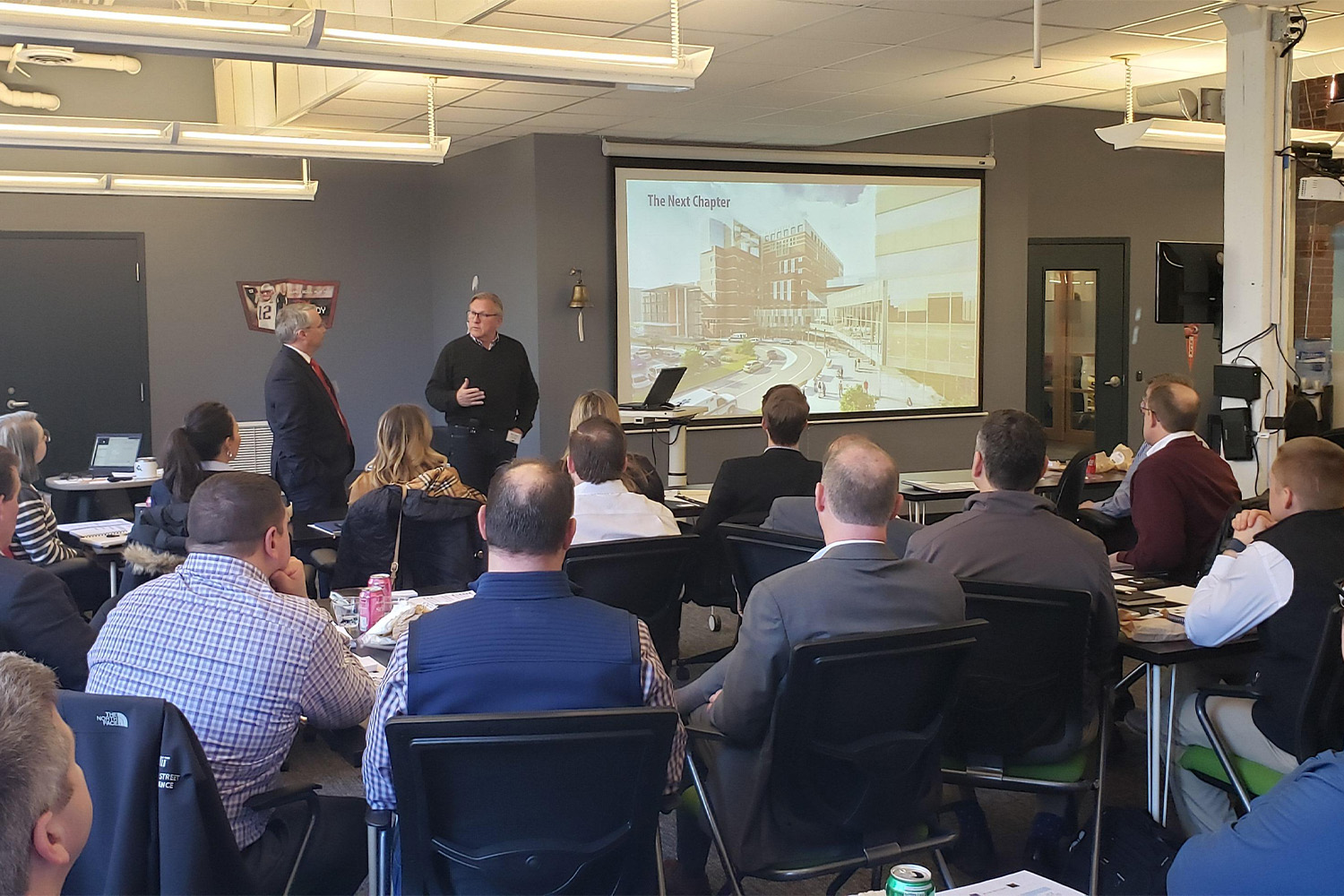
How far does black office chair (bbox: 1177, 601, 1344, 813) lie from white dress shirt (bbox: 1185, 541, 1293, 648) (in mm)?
143

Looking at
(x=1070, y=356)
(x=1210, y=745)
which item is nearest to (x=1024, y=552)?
(x=1210, y=745)

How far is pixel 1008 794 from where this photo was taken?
3.72m

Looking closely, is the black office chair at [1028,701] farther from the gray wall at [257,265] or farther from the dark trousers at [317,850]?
the gray wall at [257,265]

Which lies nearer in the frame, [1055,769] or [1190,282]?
[1055,769]

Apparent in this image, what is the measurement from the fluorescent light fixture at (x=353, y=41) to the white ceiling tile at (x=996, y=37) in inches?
68.7

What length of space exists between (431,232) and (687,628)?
5.38 meters

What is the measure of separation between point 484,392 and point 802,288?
3356mm

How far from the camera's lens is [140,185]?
7.29 metres

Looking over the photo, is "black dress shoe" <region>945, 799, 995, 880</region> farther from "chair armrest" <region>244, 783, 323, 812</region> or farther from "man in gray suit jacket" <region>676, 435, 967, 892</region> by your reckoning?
"chair armrest" <region>244, 783, 323, 812</region>

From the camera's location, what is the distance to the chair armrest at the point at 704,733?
7.92 ft

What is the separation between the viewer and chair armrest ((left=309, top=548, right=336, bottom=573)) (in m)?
4.59

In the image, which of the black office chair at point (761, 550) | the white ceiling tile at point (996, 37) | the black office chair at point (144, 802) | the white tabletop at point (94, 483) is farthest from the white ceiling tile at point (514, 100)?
the black office chair at point (144, 802)

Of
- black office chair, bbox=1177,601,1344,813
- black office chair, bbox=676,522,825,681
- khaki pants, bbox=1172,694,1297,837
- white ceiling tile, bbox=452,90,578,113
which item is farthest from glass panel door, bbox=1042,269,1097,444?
black office chair, bbox=1177,601,1344,813

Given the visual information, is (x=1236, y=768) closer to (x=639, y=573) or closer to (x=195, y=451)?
(x=639, y=573)
